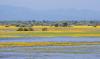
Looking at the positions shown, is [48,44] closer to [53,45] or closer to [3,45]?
[53,45]

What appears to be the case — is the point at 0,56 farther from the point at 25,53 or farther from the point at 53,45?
the point at 53,45

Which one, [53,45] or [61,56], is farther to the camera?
[53,45]

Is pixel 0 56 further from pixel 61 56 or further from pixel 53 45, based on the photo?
pixel 53 45

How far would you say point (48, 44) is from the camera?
4506 centimetres

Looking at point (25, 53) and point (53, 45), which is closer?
point (25, 53)

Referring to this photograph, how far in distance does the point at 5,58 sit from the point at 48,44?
40.9 ft

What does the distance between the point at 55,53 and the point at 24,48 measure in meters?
5.93

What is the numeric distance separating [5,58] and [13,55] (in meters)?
2.32

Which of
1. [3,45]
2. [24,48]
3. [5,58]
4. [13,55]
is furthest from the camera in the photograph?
[3,45]

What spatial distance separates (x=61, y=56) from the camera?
112 feet

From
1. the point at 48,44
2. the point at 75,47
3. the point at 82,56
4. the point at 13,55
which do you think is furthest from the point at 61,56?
the point at 48,44

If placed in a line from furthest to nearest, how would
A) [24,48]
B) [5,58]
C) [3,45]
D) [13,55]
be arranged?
[3,45] < [24,48] < [13,55] < [5,58]

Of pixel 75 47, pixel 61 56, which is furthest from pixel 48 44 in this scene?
pixel 61 56

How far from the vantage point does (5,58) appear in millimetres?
33031
